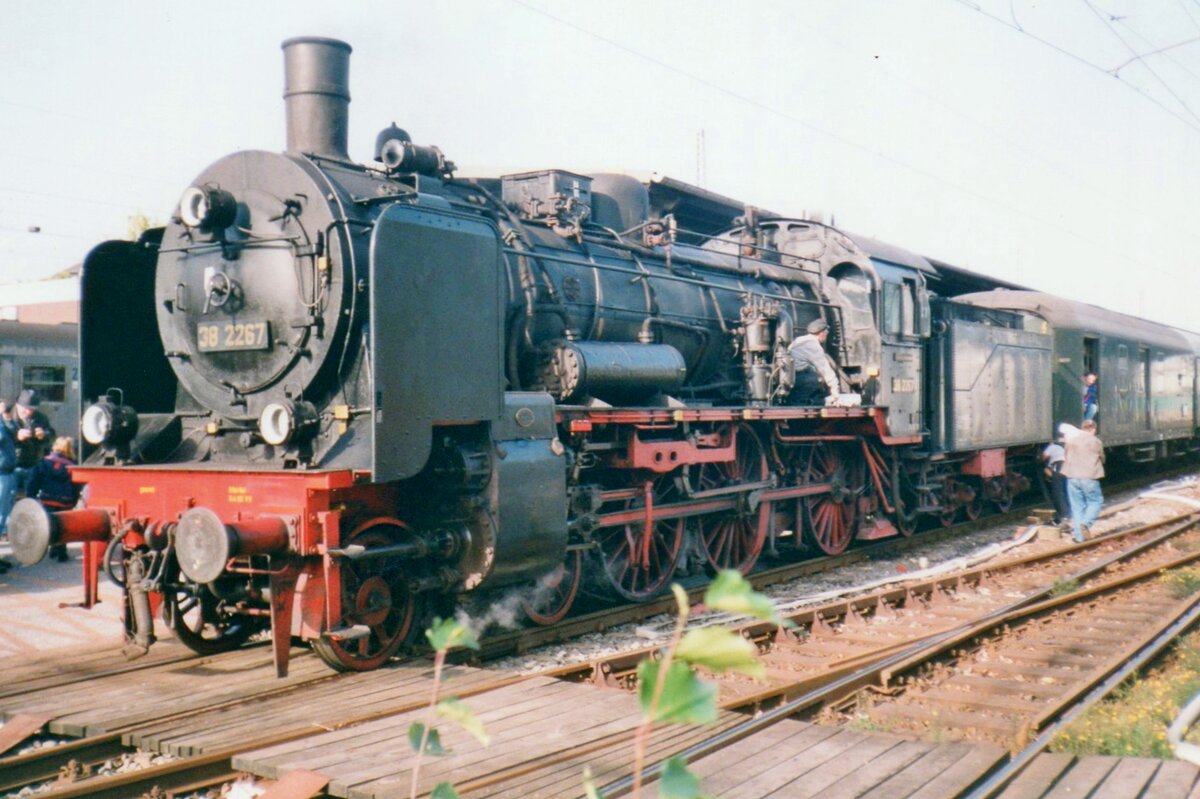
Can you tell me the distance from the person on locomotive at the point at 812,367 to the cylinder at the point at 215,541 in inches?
234

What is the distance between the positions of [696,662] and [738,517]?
7852 mm

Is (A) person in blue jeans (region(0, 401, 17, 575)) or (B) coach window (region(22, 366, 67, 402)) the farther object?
(B) coach window (region(22, 366, 67, 402))

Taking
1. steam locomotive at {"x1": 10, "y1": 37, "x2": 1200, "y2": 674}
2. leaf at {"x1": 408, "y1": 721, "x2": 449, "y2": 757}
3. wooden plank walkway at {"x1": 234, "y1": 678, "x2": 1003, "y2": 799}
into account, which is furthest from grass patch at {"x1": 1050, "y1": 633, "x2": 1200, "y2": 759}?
leaf at {"x1": 408, "y1": 721, "x2": 449, "y2": 757}

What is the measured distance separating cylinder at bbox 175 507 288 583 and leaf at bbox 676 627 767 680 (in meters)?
4.16

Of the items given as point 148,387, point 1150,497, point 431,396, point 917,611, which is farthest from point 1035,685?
point 1150,497

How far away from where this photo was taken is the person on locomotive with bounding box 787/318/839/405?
9.99 metres

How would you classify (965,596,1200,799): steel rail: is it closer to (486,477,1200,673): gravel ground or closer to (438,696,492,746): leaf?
(486,477,1200,673): gravel ground

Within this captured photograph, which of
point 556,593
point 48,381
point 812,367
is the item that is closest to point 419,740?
point 556,593

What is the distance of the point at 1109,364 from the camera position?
56.1ft

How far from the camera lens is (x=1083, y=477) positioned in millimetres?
11875

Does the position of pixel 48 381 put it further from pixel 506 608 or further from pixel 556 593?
pixel 506 608

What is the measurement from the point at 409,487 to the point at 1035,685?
3898 mm

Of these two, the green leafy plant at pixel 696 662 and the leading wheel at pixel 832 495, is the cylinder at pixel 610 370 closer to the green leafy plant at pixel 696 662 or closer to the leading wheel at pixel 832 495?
the leading wheel at pixel 832 495

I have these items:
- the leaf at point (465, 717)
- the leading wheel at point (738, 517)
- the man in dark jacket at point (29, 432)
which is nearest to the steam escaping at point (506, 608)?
the leading wheel at point (738, 517)
